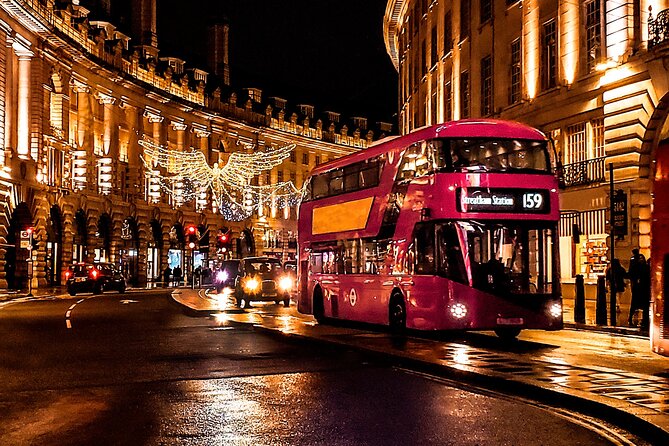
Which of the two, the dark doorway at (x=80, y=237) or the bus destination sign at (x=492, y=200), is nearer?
the bus destination sign at (x=492, y=200)

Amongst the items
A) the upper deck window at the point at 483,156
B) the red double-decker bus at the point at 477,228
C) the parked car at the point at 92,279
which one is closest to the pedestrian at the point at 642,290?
the red double-decker bus at the point at 477,228

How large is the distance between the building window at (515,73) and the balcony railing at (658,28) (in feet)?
28.4

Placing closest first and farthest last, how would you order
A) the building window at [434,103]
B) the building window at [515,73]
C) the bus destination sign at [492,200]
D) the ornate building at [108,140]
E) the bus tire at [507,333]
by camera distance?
the bus destination sign at [492,200]
the bus tire at [507,333]
the building window at [515,73]
the building window at [434,103]
the ornate building at [108,140]

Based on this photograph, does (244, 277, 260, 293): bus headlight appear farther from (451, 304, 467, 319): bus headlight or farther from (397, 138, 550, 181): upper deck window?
(451, 304, 467, 319): bus headlight

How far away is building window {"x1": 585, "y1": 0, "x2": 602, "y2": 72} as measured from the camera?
30.5 m

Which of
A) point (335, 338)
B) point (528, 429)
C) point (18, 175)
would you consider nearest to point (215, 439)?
point (528, 429)

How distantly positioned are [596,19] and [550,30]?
10.1 feet

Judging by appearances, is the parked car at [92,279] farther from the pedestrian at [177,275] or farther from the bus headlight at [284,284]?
the bus headlight at [284,284]

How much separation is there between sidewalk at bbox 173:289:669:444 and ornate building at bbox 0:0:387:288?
32582 mm

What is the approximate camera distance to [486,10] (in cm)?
3947

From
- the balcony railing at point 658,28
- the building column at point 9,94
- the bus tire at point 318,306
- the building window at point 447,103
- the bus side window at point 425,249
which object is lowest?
the bus tire at point 318,306

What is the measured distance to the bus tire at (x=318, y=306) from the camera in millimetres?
26547

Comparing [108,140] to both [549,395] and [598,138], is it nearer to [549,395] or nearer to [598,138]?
[598,138]

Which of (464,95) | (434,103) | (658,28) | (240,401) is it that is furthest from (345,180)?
(434,103)
